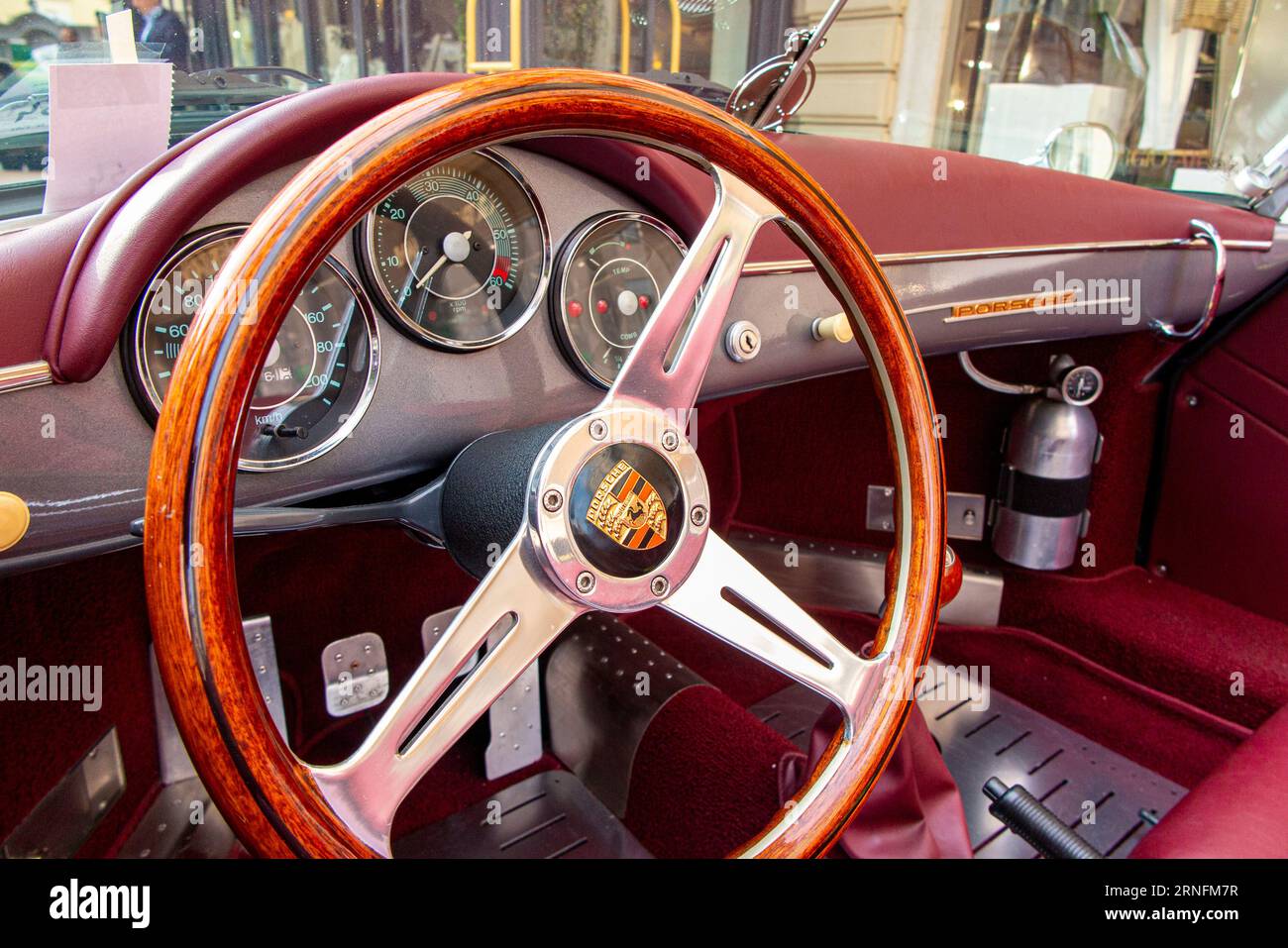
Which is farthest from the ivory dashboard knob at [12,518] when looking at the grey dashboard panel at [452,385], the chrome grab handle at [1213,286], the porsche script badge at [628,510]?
the chrome grab handle at [1213,286]

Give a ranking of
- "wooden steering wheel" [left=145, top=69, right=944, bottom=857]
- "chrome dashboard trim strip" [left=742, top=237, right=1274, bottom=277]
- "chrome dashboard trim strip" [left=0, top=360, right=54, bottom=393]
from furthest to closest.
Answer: "chrome dashboard trim strip" [left=742, top=237, right=1274, bottom=277] → "chrome dashboard trim strip" [left=0, top=360, right=54, bottom=393] → "wooden steering wheel" [left=145, top=69, right=944, bottom=857]

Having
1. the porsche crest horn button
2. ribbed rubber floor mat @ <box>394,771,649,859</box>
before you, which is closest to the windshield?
the porsche crest horn button

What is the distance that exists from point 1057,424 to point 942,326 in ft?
1.74

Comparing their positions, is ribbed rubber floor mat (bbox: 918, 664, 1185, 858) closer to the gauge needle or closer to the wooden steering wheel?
the wooden steering wheel

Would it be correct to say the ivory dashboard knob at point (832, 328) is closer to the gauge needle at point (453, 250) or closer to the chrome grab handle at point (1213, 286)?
the gauge needle at point (453, 250)

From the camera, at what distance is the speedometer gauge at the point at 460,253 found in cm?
97

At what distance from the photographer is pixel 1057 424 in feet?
5.96

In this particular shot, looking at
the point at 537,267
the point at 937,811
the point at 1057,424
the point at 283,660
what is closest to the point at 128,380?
the point at 537,267

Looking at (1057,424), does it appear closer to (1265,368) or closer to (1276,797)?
(1265,368)

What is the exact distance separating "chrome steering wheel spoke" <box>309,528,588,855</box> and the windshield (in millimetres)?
646

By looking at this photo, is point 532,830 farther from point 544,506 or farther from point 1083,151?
point 1083,151

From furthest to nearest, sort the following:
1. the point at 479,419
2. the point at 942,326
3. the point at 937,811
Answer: the point at 942,326 < the point at 937,811 < the point at 479,419

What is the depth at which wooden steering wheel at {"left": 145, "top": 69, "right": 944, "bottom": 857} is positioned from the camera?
62 cm

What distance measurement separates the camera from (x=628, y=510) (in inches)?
30.9
